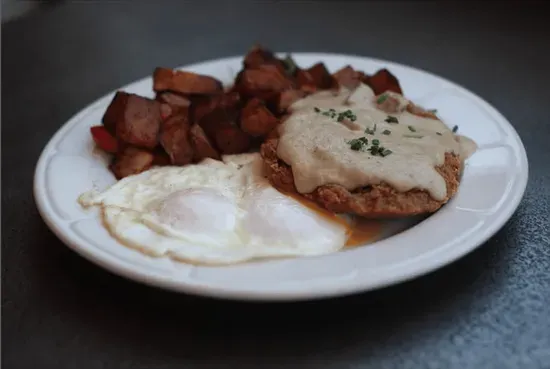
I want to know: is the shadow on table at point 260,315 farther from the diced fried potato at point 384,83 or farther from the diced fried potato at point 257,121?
the diced fried potato at point 384,83

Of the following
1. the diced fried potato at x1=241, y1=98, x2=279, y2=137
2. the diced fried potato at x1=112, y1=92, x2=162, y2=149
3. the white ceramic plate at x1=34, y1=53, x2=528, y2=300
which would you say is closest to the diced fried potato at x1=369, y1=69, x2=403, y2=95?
the white ceramic plate at x1=34, y1=53, x2=528, y2=300

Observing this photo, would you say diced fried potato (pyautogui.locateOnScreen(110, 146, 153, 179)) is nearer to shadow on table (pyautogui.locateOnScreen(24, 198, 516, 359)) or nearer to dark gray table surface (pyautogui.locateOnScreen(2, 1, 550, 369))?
dark gray table surface (pyautogui.locateOnScreen(2, 1, 550, 369))

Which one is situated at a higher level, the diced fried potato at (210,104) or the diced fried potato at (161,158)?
the diced fried potato at (210,104)

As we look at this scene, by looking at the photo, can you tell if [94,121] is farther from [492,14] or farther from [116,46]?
[492,14]

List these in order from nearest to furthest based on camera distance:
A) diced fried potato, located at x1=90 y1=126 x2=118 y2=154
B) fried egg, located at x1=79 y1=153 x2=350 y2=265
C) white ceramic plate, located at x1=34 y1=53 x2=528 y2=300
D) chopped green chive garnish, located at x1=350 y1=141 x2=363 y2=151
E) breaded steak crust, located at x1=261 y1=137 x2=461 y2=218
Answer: white ceramic plate, located at x1=34 y1=53 x2=528 y2=300 → fried egg, located at x1=79 y1=153 x2=350 y2=265 → breaded steak crust, located at x1=261 y1=137 x2=461 y2=218 → chopped green chive garnish, located at x1=350 y1=141 x2=363 y2=151 → diced fried potato, located at x1=90 y1=126 x2=118 y2=154

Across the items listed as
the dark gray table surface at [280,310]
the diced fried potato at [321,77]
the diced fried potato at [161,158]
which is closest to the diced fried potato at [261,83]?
the diced fried potato at [321,77]

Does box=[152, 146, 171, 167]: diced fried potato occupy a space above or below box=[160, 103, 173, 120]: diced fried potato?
below
